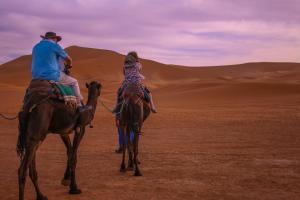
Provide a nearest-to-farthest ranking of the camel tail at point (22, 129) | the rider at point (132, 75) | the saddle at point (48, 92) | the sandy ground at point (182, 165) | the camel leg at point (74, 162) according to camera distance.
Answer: the camel tail at point (22, 129) < the saddle at point (48, 92) < the camel leg at point (74, 162) < the sandy ground at point (182, 165) < the rider at point (132, 75)

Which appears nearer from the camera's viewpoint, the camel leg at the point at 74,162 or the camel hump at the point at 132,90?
the camel leg at the point at 74,162

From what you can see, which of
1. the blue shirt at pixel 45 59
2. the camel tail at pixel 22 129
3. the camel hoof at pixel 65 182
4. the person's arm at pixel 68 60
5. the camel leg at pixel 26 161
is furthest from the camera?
the camel hoof at pixel 65 182

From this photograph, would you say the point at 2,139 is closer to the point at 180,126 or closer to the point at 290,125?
the point at 180,126

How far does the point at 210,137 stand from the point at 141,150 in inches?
159

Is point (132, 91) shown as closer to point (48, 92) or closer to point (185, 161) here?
point (185, 161)

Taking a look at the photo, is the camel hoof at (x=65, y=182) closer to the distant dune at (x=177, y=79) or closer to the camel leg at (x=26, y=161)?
the camel leg at (x=26, y=161)

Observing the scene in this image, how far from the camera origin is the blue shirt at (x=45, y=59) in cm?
791

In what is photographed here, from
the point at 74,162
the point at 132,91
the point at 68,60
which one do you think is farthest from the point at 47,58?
the point at 132,91

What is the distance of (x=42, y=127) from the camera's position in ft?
24.3

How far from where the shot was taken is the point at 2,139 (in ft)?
54.6

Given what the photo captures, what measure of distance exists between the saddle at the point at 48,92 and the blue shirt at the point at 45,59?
5.1 inches

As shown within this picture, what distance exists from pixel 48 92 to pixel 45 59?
0.66 metres

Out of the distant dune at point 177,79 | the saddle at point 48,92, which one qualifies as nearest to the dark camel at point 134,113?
the saddle at point 48,92

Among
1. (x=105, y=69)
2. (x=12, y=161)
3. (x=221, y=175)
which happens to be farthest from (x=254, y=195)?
(x=105, y=69)
